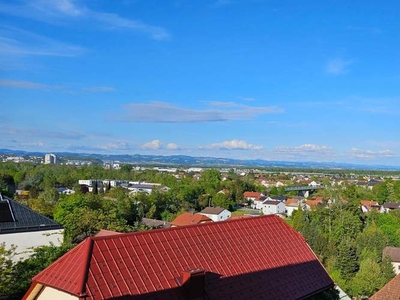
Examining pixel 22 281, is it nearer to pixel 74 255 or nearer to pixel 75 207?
pixel 74 255

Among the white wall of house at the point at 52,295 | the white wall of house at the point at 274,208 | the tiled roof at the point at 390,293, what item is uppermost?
the white wall of house at the point at 52,295

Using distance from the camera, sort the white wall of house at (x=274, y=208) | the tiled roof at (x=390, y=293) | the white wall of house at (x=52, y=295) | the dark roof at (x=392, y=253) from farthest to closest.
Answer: the white wall of house at (x=274, y=208), the dark roof at (x=392, y=253), the tiled roof at (x=390, y=293), the white wall of house at (x=52, y=295)

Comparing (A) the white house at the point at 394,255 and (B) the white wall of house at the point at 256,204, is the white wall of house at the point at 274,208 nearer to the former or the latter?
(B) the white wall of house at the point at 256,204

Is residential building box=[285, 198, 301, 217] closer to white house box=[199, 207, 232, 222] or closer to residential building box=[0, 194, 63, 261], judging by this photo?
white house box=[199, 207, 232, 222]

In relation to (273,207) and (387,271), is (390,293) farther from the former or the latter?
(273,207)

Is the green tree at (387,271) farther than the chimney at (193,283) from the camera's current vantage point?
Yes

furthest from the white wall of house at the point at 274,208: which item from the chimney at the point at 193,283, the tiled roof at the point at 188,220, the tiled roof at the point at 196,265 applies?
the chimney at the point at 193,283

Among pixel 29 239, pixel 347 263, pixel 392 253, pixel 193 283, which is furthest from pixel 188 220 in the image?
pixel 193 283
